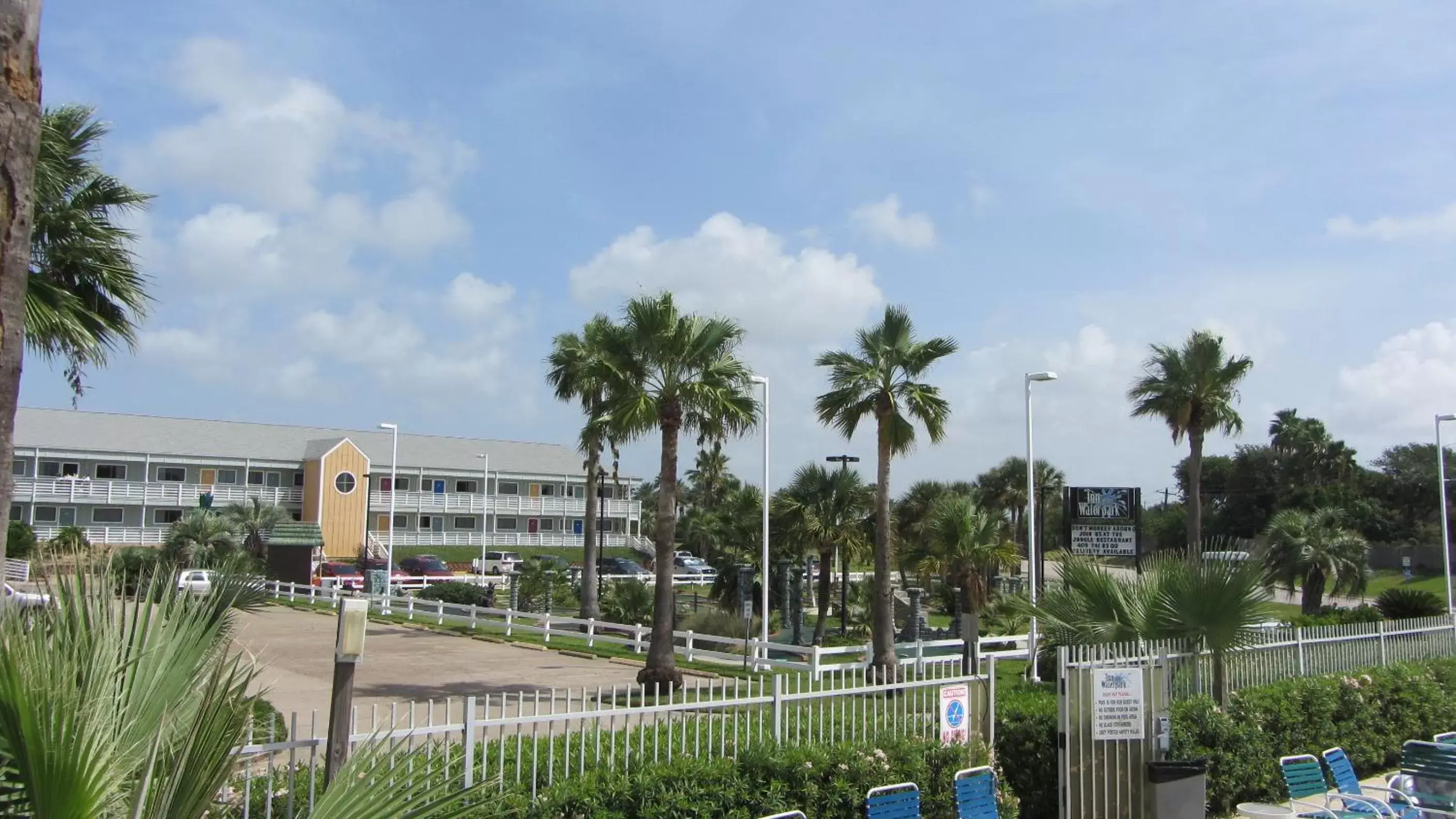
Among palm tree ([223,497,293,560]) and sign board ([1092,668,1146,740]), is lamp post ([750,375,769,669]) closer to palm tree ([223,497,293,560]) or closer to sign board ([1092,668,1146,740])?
sign board ([1092,668,1146,740])

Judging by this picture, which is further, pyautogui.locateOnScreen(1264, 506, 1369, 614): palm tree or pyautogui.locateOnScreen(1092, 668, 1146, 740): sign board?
pyautogui.locateOnScreen(1264, 506, 1369, 614): palm tree

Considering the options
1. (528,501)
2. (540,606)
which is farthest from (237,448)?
(540,606)

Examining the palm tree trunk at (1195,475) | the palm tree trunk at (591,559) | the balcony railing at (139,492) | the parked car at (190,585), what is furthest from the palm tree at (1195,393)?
the balcony railing at (139,492)

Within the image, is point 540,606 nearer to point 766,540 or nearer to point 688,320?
point 766,540

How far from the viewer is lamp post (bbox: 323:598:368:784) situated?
17.4ft

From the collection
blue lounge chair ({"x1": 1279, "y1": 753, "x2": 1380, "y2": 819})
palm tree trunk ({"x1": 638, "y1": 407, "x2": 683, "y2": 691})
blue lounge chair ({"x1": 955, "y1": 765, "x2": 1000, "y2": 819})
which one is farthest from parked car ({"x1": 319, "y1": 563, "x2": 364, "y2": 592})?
blue lounge chair ({"x1": 1279, "y1": 753, "x2": 1380, "y2": 819})

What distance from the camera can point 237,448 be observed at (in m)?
59.2

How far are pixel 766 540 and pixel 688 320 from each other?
6254 mm

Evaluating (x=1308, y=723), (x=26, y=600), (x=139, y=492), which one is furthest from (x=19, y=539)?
(x=26, y=600)

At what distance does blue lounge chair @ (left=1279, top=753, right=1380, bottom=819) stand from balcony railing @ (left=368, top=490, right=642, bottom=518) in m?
49.3

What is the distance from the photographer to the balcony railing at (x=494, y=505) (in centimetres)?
6203

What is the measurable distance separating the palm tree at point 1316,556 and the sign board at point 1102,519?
49.4 ft

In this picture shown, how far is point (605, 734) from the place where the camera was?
796 centimetres

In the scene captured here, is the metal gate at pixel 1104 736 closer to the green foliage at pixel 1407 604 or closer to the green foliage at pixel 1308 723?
the green foliage at pixel 1308 723
